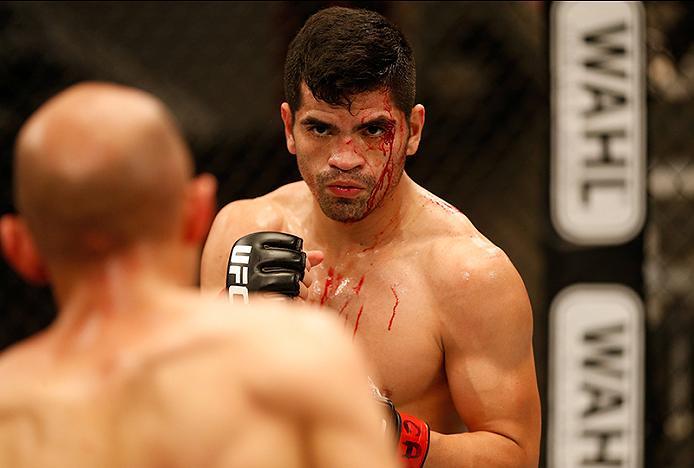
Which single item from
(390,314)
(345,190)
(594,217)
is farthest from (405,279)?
(594,217)

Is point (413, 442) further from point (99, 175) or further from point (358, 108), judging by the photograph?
point (99, 175)

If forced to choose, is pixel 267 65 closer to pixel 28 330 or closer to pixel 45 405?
pixel 28 330

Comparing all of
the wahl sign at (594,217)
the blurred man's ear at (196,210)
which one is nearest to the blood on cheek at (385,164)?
the blurred man's ear at (196,210)

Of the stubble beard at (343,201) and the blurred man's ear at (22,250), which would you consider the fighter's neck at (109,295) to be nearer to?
the blurred man's ear at (22,250)

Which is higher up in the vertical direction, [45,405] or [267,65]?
[45,405]

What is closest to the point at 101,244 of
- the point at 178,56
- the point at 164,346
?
the point at 164,346

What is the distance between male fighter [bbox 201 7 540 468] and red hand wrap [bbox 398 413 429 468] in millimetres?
22

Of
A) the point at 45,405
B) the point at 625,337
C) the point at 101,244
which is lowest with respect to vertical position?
the point at 625,337

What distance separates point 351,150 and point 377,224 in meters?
0.15

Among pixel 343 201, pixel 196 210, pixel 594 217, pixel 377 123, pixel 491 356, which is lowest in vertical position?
pixel 594 217

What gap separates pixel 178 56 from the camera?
10.0ft

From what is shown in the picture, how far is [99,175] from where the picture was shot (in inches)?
35.4

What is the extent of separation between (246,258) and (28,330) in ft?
5.21

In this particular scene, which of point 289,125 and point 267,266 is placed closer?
point 267,266
